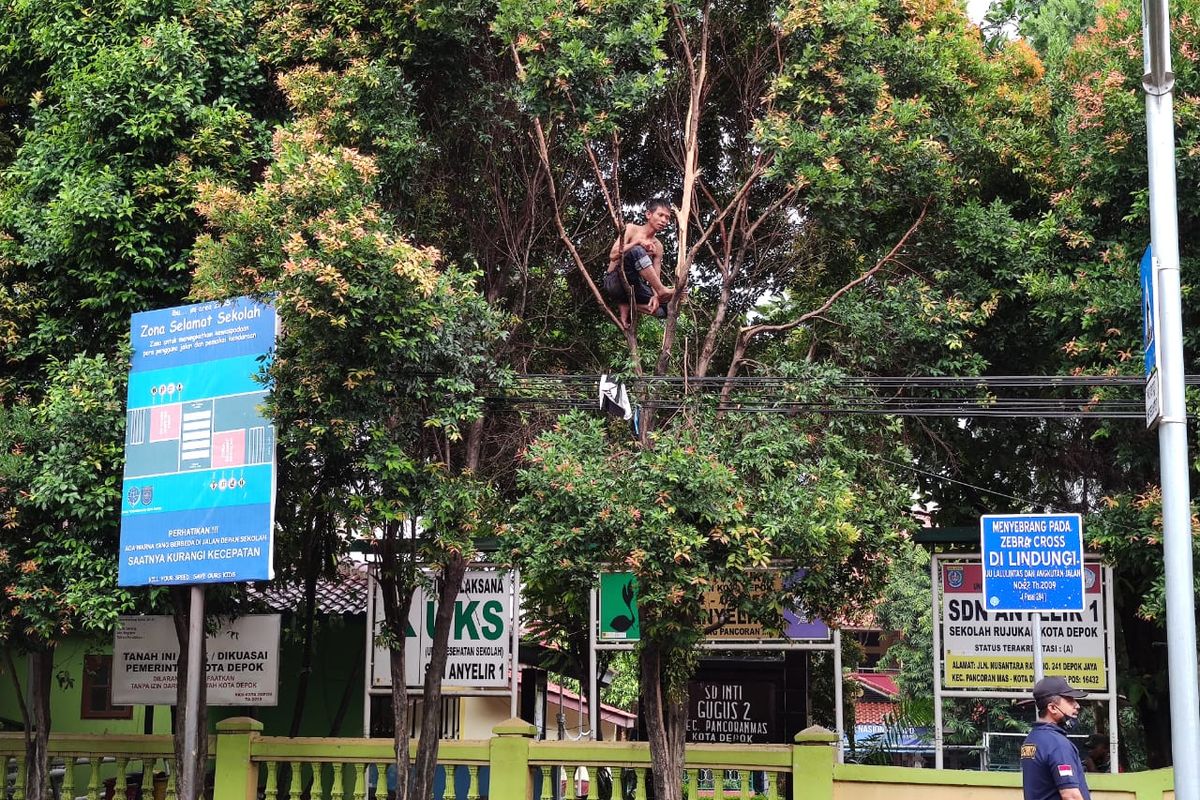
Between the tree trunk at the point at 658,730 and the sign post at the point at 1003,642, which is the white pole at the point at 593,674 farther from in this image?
the sign post at the point at 1003,642

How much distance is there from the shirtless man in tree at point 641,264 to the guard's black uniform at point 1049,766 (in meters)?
5.48

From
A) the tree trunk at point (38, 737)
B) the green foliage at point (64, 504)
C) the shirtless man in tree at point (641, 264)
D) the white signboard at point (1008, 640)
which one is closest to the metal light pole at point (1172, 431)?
the shirtless man in tree at point (641, 264)

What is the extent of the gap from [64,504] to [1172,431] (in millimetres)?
9109

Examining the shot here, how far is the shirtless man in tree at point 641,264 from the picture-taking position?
11695 mm

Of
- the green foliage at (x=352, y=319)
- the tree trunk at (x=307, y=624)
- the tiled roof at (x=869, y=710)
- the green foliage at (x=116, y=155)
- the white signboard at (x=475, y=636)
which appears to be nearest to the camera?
the green foliage at (x=352, y=319)

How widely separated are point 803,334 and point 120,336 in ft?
22.4

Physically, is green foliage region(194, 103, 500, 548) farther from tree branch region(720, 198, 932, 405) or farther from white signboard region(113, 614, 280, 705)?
white signboard region(113, 614, 280, 705)

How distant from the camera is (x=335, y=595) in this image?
57.9 feet

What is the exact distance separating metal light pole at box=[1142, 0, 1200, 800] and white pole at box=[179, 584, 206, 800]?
7.51 meters

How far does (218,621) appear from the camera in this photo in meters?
13.7

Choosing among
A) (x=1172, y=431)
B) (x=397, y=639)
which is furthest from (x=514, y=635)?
(x=1172, y=431)

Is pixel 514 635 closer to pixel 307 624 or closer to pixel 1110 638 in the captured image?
pixel 307 624

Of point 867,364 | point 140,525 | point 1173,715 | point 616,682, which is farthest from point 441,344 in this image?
point 616,682

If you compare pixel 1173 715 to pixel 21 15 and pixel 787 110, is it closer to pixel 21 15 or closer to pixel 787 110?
pixel 787 110
